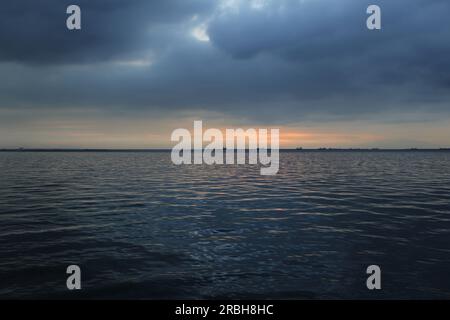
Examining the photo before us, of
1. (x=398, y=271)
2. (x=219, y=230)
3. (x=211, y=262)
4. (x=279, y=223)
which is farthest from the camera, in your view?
(x=279, y=223)

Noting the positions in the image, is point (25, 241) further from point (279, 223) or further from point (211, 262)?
point (279, 223)

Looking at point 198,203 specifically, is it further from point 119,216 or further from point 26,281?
point 26,281

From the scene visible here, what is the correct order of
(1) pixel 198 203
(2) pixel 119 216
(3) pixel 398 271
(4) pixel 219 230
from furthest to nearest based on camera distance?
(1) pixel 198 203
(2) pixel 119 216
(4) pixel 219 230
(3) pixel 398 271

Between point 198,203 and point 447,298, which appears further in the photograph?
point 198,203

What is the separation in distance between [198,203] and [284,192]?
9.12 metres

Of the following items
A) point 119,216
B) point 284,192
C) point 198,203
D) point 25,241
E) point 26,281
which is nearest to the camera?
point 26,281

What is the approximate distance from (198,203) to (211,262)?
1232 cm

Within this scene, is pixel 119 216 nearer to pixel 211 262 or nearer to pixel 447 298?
pixel 211 262

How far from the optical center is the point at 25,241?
13.8m
